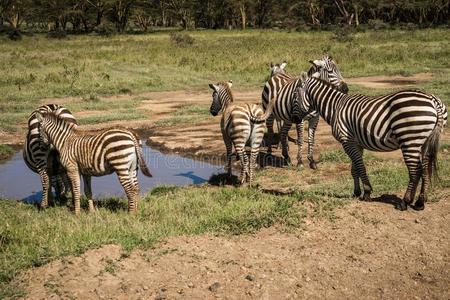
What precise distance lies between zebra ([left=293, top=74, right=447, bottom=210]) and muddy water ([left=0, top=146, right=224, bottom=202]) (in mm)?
4378

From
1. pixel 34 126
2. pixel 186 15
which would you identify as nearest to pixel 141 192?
pixel 34 126

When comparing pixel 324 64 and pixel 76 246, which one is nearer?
pixel 76 246

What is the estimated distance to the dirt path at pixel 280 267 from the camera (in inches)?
243

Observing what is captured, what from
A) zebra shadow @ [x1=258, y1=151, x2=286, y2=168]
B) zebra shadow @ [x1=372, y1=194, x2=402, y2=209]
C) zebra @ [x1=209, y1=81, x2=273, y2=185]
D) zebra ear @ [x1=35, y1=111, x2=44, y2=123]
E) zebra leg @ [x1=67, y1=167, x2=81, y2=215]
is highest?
zebra ear @ [x1=35, y1=111, x2=44, y2=123]

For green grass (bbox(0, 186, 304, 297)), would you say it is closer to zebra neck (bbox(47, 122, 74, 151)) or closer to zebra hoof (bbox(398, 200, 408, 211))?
zebra neck (bbox(47, 122, 74, 151))

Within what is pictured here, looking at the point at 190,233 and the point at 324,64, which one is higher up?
the point at 324,64

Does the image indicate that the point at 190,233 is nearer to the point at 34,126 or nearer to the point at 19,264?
the point at 19,264

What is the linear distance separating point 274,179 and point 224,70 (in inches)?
773

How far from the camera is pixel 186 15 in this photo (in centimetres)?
8250

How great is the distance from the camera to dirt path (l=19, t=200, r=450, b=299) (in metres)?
6.18

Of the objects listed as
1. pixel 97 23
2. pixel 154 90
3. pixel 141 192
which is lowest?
pixel 141 192

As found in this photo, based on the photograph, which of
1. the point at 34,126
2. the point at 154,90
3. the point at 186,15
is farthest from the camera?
the point at 186,15

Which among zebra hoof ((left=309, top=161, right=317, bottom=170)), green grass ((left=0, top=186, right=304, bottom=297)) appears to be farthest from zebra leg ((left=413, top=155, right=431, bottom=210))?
zebra hoof ((left=309, top=161, right=317, bottom=170))

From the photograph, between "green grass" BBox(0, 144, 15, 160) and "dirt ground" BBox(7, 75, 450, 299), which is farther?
"green grass" BBox(0, 144, 15, 160)
